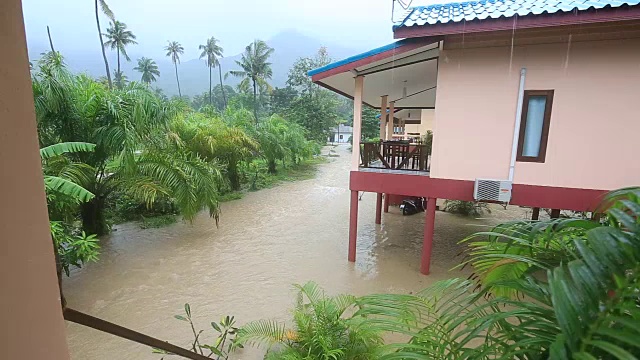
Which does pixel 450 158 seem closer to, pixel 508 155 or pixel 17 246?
pixel 508 155

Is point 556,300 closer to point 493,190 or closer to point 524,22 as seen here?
point 524,22

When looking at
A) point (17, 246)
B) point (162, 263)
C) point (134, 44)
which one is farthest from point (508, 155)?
point (134, 44)

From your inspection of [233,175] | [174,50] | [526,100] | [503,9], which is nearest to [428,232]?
[526,100]

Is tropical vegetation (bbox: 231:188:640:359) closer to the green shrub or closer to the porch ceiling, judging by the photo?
the porch ceiling

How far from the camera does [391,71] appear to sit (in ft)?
22.7

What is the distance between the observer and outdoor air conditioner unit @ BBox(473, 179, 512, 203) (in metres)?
5.45

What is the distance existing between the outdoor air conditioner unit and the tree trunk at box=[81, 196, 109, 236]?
8247 mm

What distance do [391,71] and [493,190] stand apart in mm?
3318

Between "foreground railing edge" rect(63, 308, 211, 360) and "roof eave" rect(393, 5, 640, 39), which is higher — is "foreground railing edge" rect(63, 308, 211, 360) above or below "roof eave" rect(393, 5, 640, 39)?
below

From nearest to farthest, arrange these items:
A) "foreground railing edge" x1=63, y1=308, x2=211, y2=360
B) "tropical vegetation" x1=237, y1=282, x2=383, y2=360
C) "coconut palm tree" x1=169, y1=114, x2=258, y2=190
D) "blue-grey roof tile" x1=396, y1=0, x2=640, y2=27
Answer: "foreground railing edge" x1=63, y1=308, x2=211, y2=360, "tropical vegetation" x1=237, y1=282, x2=383, y2=360, "blue-grey roof tile" x1=396, y1=0, x2=640, y2=27, "coconut palm tree" x1=169, y1=114, x2=258, y2=190

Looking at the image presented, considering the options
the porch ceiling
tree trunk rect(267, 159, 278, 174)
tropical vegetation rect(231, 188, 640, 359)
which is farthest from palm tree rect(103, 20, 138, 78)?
tropical vegetation rect(231, 188, 640, 359)

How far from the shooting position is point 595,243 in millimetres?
801

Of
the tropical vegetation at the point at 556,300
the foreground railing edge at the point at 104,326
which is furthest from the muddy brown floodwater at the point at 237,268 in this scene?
the foreground railing edge at the point at 104,326

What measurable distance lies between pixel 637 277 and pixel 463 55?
5467 millimetres
